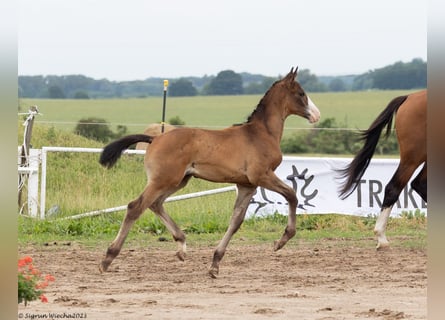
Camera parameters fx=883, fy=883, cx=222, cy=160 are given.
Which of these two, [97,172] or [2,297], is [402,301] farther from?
[97,172]

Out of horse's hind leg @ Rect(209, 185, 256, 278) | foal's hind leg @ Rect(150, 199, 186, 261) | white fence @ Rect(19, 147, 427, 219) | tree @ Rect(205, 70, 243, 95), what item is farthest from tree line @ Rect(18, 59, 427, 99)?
horse's hind leg @ Rect(209, 185, 256, 278)

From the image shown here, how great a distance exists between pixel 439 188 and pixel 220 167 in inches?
264

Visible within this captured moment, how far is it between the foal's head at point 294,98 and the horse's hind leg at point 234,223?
995 mm

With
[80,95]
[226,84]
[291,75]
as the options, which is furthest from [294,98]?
[80,95]

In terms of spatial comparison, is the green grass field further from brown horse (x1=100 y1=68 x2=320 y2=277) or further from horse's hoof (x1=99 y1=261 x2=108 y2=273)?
horse's hoof (x1=99 y1=261 x2=108 y2=273)

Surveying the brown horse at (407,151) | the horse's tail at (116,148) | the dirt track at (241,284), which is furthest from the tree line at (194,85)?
the horse's tail at (116,148)

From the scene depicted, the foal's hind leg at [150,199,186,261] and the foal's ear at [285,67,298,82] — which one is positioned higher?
the foal's ear at [285,67,298,82]

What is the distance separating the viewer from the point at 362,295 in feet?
23.0

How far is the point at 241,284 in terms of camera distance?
763cm

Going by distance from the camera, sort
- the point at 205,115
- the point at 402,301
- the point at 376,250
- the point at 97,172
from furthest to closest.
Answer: the point at 205,115 → the point at 97,172 → the point at 376,250 → the point at 402,301

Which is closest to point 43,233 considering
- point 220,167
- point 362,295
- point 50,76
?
point 220,167

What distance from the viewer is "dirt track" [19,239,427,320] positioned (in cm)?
616

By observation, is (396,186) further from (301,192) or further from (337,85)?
(337,85)

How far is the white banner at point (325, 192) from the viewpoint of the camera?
12430 mm
